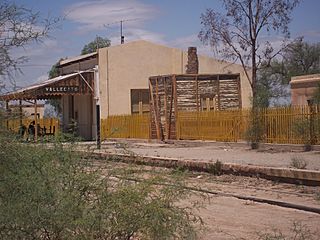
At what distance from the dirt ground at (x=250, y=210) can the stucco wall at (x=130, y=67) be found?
30543 mm

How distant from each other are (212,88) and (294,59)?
99.8ft

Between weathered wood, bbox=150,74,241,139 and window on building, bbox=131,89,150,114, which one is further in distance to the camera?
window on building, bbox=131,89,150,114

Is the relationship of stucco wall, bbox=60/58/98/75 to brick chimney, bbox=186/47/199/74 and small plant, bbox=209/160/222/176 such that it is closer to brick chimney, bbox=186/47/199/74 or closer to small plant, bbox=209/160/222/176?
brick chimney, bbox=186/47/199/74

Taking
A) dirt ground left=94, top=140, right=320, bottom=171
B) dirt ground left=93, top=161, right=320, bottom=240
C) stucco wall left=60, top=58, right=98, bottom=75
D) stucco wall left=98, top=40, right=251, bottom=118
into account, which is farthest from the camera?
stucco wall left=60, top=58, right=98, bottom=75

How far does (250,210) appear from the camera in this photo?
43.3 ft

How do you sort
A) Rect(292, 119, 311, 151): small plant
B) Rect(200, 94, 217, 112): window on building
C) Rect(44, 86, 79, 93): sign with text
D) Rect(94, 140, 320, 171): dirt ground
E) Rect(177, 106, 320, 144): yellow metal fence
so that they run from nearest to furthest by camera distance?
1. Rect(94, 140, 320, 171): dirt ground
2. Rect(292, 119, 311, 151): small plant
3. Rect(177, 106, 320, 144): yellow metal fence
4. Rect(200, 94, 217, 112): window on building
5. Rect(44, 86, 79, 93): sign with text

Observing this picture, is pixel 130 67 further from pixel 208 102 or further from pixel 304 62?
pixel 304 62

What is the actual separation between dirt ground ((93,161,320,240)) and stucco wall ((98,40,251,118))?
30.5m

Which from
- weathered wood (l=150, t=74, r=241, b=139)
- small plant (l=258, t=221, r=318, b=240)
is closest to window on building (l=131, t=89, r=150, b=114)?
weathered wood (l=150, t=74, r=241, b=139)

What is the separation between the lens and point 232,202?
14.6m

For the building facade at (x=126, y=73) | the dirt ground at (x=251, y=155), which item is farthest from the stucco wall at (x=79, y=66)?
the dirt ground at (x=251, y=155)

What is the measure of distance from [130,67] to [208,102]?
36.0ft

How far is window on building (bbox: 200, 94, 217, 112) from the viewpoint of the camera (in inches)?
1608

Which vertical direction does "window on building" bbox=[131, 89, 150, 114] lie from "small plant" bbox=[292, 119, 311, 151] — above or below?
above
